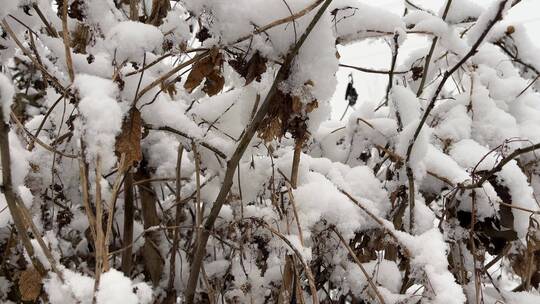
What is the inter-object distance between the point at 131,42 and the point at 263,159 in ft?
1.22

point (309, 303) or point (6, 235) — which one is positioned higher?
point (6, 235)

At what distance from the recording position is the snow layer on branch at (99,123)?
0.63 meters

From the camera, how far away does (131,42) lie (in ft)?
2.56

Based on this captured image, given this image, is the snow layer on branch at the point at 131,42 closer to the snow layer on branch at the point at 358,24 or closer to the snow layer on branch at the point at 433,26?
the snow layer on branch at the point at 358,24

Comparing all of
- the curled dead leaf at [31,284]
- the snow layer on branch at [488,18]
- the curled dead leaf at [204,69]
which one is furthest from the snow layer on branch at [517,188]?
the curled dead leaf at [31,284]

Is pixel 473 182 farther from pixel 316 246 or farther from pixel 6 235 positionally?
pixel 6 235

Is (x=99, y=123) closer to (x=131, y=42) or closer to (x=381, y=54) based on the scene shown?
(x=131, y=42)

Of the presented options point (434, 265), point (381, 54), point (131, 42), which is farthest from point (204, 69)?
point (381, 54)

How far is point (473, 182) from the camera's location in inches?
39.8

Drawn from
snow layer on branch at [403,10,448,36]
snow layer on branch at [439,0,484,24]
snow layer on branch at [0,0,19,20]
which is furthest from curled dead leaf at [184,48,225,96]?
snow layer on branch at [439,0,484,24]

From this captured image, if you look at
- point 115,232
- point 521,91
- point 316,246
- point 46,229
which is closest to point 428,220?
point 316,246

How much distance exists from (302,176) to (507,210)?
432mm

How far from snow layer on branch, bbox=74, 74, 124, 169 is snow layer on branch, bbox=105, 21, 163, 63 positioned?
0.43 feet

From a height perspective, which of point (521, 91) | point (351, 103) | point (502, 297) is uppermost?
point (351, 103)
